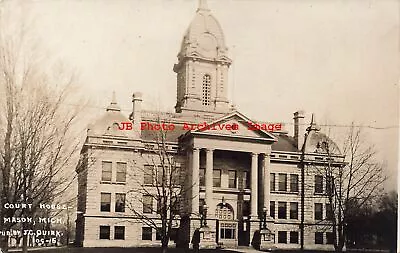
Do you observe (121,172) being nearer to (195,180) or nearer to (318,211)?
(195,180)

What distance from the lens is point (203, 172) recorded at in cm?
206

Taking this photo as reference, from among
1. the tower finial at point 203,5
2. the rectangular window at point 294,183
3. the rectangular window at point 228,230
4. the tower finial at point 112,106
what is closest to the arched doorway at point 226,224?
the rectangular window at point 228,230

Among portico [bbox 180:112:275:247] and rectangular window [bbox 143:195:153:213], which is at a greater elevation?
portico [bbox 180:112:275:247]

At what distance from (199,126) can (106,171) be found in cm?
35

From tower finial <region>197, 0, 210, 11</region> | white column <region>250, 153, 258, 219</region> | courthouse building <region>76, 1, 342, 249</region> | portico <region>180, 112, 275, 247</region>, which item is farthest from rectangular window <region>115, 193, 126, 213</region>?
tower finial <region>197, 0, 210, 11</region>

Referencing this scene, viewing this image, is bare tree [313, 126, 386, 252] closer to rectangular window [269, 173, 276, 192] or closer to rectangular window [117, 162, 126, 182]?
rectangular window [269, 173, 276, 192]

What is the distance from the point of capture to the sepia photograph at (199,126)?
187cm

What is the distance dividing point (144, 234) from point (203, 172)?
0.95 feet

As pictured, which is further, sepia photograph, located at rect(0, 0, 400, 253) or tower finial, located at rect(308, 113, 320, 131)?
tower finial, located at rect(308, 113, 320, 131)

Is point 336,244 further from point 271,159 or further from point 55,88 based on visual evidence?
point 55,88

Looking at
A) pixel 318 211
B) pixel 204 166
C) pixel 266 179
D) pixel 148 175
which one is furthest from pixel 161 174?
pixel 318 211

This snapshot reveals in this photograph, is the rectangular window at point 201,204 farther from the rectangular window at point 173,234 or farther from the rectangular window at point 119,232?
the rectangular window at point 119,232

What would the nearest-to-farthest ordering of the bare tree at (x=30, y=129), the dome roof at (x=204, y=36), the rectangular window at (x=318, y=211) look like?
the bare tree at (x=30, y=129)
the dome roof at (x=204, y=36)
the rectangular window at (x=318, y=211)

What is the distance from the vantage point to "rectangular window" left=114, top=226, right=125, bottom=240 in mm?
1992
